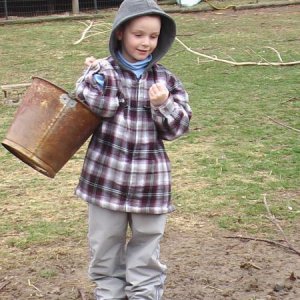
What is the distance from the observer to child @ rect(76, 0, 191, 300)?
2824mm

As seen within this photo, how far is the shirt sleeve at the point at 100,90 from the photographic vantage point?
2.81 meters

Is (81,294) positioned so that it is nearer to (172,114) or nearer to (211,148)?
(172,114)

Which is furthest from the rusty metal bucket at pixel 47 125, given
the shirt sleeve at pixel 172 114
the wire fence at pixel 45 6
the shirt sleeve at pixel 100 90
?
the wire fence at pixel 45 6

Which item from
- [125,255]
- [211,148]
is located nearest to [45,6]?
[211,148]

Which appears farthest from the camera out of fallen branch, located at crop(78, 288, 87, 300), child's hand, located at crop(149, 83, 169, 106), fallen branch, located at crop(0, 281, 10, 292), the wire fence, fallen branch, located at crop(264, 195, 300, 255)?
the wire fence

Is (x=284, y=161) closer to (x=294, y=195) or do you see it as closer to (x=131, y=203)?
(x=294, y=195)

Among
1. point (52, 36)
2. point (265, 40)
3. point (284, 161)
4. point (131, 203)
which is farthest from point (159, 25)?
point (52, 36)

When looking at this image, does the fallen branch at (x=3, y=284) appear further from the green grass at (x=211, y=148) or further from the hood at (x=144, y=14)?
the hood at (x=144, y=14)

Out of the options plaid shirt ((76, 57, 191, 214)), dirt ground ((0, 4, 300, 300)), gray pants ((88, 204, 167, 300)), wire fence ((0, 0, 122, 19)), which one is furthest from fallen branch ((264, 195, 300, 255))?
wire fence ((0, 0, 122, 19))

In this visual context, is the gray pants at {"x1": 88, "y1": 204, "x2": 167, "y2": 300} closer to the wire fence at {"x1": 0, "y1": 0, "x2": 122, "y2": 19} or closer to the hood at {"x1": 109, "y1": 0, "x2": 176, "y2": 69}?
the hood at {"x1": 109, "y1": 0, "x2": 176, "y2": 69}

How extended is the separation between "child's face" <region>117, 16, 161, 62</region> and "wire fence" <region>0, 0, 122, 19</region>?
1125 cm

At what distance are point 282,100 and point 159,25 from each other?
14.5ft

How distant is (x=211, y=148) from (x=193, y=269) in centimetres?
213

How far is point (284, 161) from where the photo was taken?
5184mm
